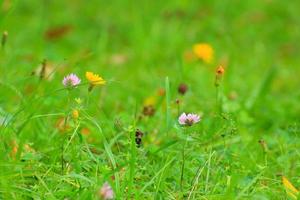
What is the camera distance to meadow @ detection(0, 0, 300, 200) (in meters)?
1.76

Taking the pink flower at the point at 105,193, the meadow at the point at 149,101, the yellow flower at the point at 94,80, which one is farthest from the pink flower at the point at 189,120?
Answer: the pink flower at the point at 105,193

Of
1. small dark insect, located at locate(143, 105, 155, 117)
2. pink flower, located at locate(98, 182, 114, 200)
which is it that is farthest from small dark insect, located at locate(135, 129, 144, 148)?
small dark insect, located at locate(143, 105, 155, 117)

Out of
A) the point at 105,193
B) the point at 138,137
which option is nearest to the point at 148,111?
the point at 138,137

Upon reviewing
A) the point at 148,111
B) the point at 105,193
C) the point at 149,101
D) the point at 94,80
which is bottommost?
the point at 105,193

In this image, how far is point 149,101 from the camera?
299 cm

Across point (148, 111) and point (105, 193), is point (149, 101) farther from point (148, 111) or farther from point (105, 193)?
point (105, 193)

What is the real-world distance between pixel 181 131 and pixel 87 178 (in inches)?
11.8

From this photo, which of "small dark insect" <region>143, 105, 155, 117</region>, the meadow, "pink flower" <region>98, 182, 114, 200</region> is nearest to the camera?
"pink flower" <region>98, 182, 114, 200</region>

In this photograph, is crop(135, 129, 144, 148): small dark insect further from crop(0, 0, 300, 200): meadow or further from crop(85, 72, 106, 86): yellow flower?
crop(85, 72, 106, 86): yellow flower

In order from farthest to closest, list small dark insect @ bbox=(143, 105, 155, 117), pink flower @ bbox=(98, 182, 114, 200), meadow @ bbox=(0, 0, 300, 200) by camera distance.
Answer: small dark insect @ bbox=(143, 105, 155, 117) → meadow @ bbox=(0, 0, 300, 200) → pink flower @ bbox=(98, 182, 114, 200)

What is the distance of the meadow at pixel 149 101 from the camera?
5.77ft

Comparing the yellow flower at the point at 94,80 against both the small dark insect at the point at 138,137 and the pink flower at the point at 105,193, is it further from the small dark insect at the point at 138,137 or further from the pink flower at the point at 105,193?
the pink flower at the point at 105,193

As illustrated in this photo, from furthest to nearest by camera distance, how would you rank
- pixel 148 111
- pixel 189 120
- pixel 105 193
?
1. pixel 148 111
2. pixel 189 120
3. pixel 105 193

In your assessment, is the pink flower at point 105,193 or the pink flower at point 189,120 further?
the pink flower at point 189,120
